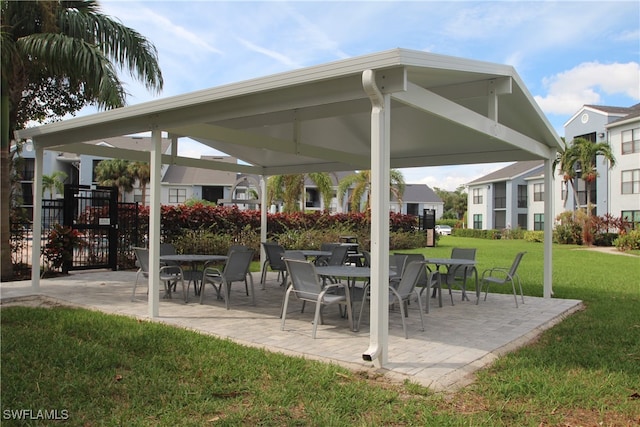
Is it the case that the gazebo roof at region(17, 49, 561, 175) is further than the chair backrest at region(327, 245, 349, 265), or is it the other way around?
the chair backrest at region(327, 245, 349, 265)

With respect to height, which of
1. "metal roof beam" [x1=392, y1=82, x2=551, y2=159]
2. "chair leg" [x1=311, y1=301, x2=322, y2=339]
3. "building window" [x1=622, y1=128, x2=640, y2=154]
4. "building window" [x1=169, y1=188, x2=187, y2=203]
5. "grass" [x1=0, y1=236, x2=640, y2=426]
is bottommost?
"grass" [x1=0, y1=236, x2=640, y2=426]

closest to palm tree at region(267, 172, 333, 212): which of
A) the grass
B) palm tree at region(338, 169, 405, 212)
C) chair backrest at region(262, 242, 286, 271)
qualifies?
palm tree at region(338, 169, 405, 212)

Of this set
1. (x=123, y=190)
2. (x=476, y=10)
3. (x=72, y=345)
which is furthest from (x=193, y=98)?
(x=123, y=190)

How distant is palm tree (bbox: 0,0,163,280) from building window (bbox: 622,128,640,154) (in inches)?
1143

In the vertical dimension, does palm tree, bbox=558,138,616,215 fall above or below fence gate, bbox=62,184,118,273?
above

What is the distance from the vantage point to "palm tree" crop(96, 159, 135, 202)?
37.2 meters

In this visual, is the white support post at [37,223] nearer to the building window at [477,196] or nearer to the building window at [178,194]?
the building window at [178,194]

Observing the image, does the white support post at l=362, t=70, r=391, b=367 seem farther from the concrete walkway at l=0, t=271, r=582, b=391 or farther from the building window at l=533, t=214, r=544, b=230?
the building window at l=533, t=214, r=544, b=230

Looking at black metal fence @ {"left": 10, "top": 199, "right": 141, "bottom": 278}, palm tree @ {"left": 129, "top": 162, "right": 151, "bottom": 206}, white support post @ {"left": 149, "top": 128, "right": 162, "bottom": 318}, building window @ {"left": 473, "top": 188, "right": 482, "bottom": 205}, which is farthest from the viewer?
building window @ {"left": 473, "top": 188, "right": 482, "bottom": 205}

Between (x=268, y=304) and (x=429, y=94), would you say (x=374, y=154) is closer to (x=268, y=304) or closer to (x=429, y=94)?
(x=429, y=94)

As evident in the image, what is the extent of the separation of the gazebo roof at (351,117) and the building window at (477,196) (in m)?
40.2

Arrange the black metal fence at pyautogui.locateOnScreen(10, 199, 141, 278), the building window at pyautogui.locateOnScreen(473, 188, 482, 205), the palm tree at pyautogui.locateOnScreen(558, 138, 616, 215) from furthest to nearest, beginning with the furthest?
the building window at pyautogui.locateOnScreen(473, 188, 482, 205), the palm tree at pyautogui.locateOnScreen(558, 138, 616, 215), the black metal fence at pyautogui.locateOnScreen(10, 199, 141, 278)

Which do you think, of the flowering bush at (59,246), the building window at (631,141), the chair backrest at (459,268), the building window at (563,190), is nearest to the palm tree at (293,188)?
the flowering bush at (59,246)

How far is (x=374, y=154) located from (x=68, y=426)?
333 cm
